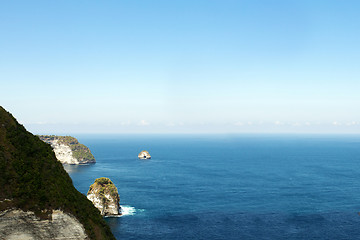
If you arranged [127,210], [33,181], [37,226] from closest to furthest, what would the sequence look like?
[37,226] < [33,181] < [127,210]

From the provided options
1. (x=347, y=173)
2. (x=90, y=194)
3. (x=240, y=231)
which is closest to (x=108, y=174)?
(x=90, y=194)

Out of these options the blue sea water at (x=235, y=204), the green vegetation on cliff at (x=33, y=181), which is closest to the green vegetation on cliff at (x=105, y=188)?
the blue sea water at (x=235, y=204)

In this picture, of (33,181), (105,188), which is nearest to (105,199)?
(105,188)

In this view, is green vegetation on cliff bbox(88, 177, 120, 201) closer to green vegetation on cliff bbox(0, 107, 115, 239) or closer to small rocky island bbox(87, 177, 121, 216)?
small rocky island bbox(87, 177, 121, 216)

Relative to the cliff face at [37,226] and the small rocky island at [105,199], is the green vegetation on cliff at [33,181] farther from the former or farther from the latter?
the small rocky island at [105,199]

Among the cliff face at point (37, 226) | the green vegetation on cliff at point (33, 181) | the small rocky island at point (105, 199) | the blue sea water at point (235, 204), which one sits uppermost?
the green vegetation on cliff at point (33, 181)

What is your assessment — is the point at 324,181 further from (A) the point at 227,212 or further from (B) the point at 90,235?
(B) the point at 90,235

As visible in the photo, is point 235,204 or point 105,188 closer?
point 105,188

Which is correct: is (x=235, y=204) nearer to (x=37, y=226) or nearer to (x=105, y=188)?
(x=105, y=188)
